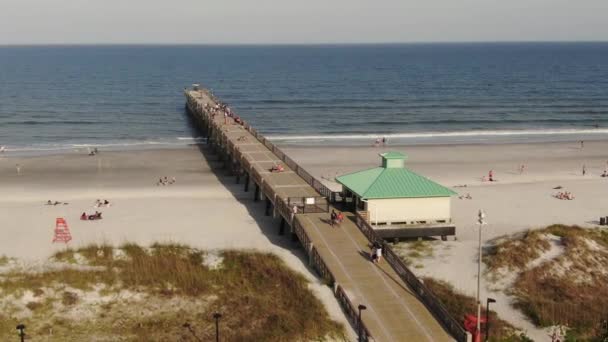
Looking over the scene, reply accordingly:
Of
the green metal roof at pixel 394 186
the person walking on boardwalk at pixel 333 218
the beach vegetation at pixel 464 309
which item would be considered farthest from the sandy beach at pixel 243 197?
the green metal roof at pixel 394 186

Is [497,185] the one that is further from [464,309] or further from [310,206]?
[464,309]

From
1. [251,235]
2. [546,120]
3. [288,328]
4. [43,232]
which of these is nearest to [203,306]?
[288,328]

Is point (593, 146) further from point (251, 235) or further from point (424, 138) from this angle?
point (251, 235)

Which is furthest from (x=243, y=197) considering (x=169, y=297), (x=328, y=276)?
(x=328, y=276)

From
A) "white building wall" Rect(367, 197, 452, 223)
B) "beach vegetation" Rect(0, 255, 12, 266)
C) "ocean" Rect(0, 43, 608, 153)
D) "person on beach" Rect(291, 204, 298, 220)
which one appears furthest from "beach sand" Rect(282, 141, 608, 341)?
"beach vegetation" Rect(0, 255, 12, 266)

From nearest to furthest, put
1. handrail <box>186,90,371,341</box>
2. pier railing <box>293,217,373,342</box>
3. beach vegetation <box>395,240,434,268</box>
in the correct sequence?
pier railing <box>293,217,373,342</box>, handrail <box>186,90,371,341</box>, beach vegetation <box>395,240,434,268</box>

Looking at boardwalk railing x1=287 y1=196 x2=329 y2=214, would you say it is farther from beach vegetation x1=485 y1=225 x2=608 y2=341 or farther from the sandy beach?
beach vegetation x1=485 y1=225 x2=608 y2=341

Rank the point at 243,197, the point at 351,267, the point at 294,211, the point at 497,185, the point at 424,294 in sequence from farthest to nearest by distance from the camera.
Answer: the point at 497,185 → the point at 243,197 → the point at 294,211 → the point at 351,267 → the point at 424,294
